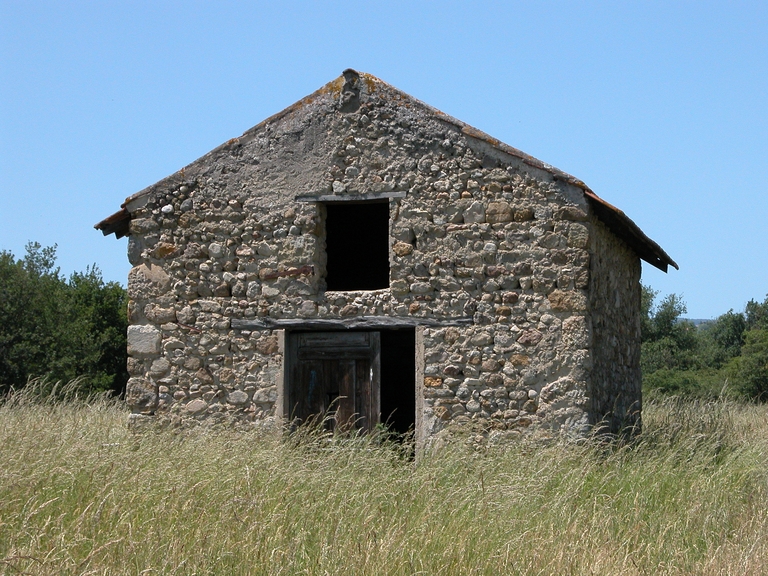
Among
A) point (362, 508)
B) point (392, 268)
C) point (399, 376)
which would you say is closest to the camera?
point (362, 508)

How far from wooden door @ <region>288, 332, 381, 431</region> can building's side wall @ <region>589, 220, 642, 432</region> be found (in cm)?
240

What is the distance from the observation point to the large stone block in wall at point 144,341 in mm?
10266

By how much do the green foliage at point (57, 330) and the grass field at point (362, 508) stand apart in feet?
40.3

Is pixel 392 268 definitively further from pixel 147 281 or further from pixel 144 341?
pixel 144 341

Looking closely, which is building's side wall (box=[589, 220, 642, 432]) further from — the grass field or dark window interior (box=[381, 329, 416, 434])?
dark window interior (box=[381, 329, 416, 434])

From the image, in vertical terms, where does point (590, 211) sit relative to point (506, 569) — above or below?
above

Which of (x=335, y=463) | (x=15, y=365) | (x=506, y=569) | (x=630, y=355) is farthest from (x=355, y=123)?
(x=15, y=365)

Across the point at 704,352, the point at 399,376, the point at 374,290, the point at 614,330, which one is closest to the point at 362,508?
the point at 374,290

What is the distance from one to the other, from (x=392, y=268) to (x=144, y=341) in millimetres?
3052

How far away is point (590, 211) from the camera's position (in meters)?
9.43

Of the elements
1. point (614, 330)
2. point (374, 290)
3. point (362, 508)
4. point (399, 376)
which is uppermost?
point (374, 290)

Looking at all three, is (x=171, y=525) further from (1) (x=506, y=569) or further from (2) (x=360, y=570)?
(1) (x=506, y=569)

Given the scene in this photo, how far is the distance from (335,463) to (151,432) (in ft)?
8.05

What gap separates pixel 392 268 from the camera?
384 inches
